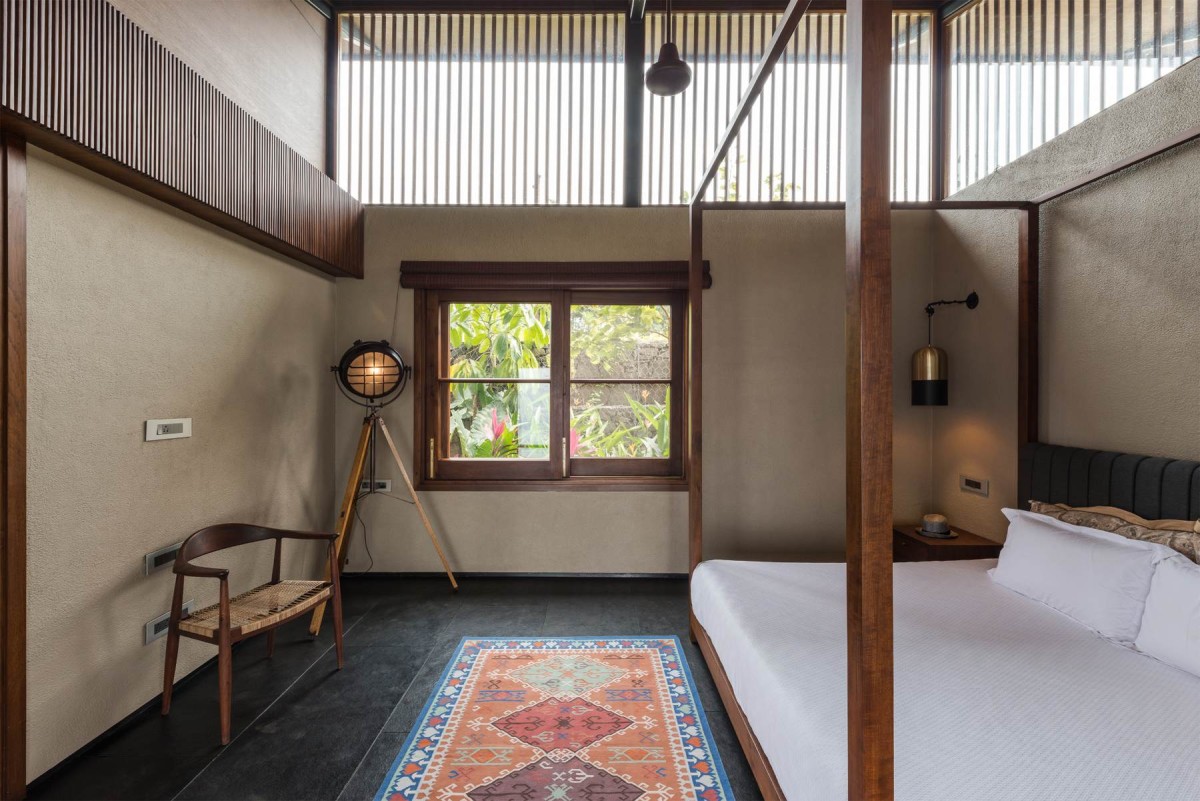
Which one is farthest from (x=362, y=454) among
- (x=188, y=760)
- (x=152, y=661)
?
(x=188, y=760)

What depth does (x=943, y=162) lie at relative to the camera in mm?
3828

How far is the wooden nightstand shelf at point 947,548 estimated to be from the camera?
310 centimetres

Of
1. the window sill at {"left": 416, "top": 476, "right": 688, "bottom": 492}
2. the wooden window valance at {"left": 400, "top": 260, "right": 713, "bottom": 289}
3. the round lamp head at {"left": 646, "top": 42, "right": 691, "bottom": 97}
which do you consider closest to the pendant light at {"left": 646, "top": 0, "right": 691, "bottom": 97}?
the round lamp head at {"left": 646, "top": 42, "right": 691, "bottom": 97}

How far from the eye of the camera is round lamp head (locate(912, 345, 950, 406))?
331cm

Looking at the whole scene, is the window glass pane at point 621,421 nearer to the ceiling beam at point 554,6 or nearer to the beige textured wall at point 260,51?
the beige textured wall at point 260,51

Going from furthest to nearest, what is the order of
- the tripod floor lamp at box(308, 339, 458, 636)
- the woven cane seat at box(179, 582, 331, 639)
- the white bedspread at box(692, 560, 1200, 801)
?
the tripod floor lamp at box(308, 339, 458, 636) < the woven cane seat at box(179, 582, 331, 639) < the white bedspread at box(692, 560, 1200, 801)

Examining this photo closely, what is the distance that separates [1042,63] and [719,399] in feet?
8.15

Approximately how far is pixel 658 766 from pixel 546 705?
0.57 meters

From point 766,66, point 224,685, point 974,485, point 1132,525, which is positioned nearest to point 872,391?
point 766,66

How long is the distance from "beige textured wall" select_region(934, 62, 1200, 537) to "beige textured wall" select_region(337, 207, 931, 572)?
22.2 inches

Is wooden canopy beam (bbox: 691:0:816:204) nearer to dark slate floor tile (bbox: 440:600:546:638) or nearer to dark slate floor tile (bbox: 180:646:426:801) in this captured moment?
dark slate floor tile (bbox: 440:600:546:638)

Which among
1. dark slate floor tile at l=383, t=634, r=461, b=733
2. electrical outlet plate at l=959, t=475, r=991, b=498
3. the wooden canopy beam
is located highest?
the wooden canopy beam

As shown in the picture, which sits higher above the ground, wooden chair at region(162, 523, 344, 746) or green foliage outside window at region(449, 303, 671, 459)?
green foliage outside window at region(449, 303, 671, 459)

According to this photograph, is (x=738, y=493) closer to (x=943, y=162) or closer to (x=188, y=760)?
(x=943, y=162)
